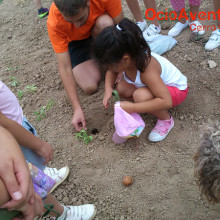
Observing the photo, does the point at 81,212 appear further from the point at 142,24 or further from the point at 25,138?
the point at 142,24

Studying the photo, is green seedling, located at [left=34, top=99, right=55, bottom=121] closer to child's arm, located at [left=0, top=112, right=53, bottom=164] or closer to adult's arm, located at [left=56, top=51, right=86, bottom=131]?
adult's arm, located at [left=56, top=51, right=86, bottom=131]

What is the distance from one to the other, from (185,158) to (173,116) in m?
0.49

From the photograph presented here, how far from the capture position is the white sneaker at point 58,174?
2045 millimetres

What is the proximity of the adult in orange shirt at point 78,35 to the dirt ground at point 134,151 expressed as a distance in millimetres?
205

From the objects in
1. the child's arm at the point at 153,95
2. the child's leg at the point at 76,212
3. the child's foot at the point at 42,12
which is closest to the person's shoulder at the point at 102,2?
the child's arm at the point at 153,95

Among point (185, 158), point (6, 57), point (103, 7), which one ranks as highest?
point (103, 7)

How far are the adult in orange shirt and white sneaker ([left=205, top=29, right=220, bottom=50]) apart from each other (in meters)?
1.09

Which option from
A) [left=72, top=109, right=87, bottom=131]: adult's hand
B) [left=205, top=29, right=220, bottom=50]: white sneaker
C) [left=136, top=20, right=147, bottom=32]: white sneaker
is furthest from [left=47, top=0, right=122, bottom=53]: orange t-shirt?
[left=205, top=29, right=220, bottom=50]: white sneaker

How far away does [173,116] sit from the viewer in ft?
7.82

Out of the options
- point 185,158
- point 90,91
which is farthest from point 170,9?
point 185,158

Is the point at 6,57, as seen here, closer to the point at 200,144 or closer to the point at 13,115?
the point at 13,115

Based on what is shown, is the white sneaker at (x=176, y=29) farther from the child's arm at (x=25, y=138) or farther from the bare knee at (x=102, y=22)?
the child's arm at (x=25, y=138)

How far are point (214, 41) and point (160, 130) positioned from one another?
141cm

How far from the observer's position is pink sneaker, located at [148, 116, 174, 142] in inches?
85.5
